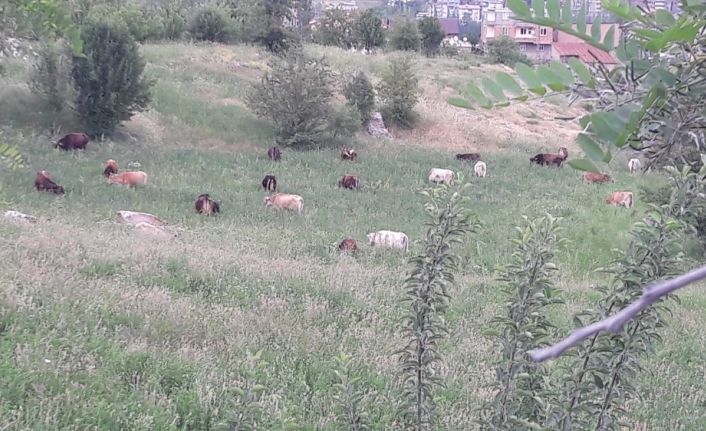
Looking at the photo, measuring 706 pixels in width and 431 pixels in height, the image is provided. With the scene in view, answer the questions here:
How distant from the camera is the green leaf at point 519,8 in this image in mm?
1144

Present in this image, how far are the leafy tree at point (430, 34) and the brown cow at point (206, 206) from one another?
119ft

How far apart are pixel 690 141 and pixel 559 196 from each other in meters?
17.2

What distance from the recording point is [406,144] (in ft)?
80.3

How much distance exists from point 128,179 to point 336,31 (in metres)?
32.5

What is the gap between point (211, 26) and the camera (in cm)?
3575

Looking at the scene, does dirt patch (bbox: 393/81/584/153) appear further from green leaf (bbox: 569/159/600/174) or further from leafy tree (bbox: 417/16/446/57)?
green leaf (bbox: 569/159/600/174)

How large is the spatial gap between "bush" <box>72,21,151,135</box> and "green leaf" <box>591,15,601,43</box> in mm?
18745

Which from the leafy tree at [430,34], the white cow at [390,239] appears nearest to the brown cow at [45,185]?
the white cow at [390,239]

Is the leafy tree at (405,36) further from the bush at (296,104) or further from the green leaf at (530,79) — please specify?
the green leaf at (530,79)

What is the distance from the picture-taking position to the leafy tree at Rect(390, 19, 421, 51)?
44.0 m

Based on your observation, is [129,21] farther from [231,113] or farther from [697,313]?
[697,313]

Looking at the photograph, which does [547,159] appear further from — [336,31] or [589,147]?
[336,31]

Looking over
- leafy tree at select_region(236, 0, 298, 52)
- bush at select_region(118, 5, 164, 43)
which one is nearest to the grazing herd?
bush at select_region(118, 5, 164, 43)

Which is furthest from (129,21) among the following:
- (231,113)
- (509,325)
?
(509,325)
